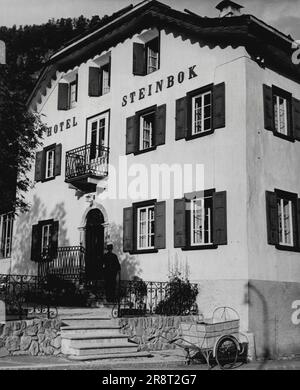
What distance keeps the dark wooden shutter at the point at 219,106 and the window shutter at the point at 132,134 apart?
118 inches

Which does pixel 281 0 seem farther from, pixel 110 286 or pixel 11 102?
pixel 110 286

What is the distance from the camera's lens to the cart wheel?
11.1 m

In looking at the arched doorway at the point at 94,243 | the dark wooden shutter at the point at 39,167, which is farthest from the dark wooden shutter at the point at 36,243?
the arched doorway at the point at 94,243

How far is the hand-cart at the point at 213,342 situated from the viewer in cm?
1105

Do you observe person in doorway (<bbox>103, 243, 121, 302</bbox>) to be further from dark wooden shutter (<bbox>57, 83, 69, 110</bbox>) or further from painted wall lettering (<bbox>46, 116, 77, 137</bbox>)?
dark wooden shutter (<bbox>57, 83, 69, 110</bbox>)

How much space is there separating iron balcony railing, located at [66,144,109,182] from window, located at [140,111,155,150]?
1.39m

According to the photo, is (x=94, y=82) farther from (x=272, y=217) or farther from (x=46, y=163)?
(x=272, y=217)

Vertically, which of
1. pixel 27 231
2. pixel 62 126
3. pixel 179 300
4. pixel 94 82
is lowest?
pixel 179 300

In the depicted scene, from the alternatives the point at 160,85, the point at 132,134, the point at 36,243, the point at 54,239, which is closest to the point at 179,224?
the point at 132,134

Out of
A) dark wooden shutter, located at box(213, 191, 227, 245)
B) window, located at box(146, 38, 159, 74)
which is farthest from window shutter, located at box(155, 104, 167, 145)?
dark wooden shutter, located at box(213, 191, 227, 245)

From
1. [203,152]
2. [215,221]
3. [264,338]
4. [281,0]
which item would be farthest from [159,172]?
[281,0]

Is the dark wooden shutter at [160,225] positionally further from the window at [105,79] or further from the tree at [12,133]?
the window at [105,79]

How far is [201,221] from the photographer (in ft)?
48.2

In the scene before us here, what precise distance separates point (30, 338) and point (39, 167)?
9857mm
